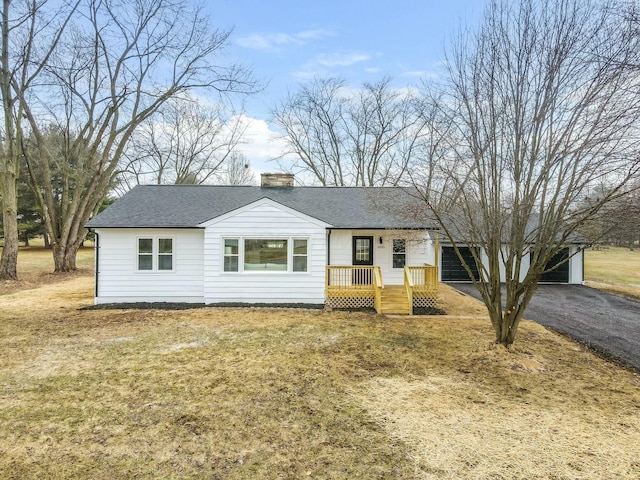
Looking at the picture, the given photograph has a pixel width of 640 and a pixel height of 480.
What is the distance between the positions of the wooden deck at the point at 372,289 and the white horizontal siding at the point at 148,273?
14.5 feet

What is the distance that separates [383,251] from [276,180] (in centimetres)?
562

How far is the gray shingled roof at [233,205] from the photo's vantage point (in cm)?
1110

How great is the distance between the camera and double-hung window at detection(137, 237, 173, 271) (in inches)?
440

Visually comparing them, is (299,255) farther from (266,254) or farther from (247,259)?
(247,259)

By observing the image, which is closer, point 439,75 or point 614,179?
point 614,179

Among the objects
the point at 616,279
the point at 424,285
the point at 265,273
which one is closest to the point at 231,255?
the point at 265,273

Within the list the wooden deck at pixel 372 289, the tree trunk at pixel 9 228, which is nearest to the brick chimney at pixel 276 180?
the wooden deck at pixel 372 289

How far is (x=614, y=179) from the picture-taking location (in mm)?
5516

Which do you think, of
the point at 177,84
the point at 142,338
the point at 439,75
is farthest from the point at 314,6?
the point at 142,338

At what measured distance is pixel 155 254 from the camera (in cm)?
1119

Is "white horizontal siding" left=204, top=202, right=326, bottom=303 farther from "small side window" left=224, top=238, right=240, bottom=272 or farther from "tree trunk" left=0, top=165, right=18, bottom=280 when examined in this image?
"tree trunk" left=0, top=165, right=18, bottom=280

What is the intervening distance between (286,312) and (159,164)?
73.8ft

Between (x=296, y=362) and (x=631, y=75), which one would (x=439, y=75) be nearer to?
(x=631, y=75)

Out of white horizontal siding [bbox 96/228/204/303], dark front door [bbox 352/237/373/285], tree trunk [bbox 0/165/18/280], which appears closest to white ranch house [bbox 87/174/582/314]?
white horizontal siding [bbox 96/228/204/303]
